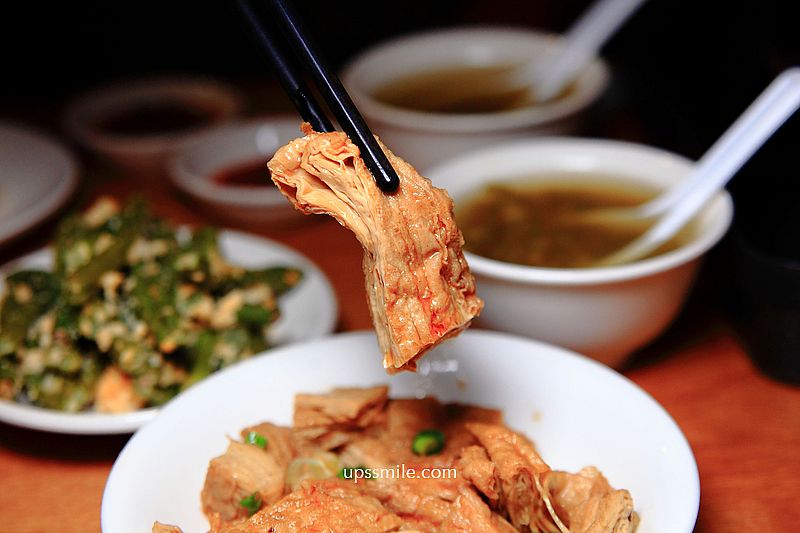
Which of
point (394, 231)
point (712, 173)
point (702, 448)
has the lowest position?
point (702, 448)

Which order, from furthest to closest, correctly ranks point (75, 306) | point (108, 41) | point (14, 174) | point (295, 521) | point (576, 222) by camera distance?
point (108, 41) → point (14, 174) → point (576, 222) → point (75, 306) → point (295, 521)

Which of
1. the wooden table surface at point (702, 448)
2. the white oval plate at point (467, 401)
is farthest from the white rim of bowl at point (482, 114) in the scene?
the white oval plate at point (467, 401)

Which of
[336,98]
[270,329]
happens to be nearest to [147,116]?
[270,329]

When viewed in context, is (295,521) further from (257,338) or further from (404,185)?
(257,338)

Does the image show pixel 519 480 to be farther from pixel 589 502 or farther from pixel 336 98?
pixel 336 98

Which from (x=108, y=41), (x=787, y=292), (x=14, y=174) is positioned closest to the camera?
(x=787, y=292)

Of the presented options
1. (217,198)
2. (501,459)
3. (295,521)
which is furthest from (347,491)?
(217,198)

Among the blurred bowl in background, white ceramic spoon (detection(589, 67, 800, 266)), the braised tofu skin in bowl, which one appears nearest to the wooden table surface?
white ceramic spoon (detection(589, 67, 800, 266))
